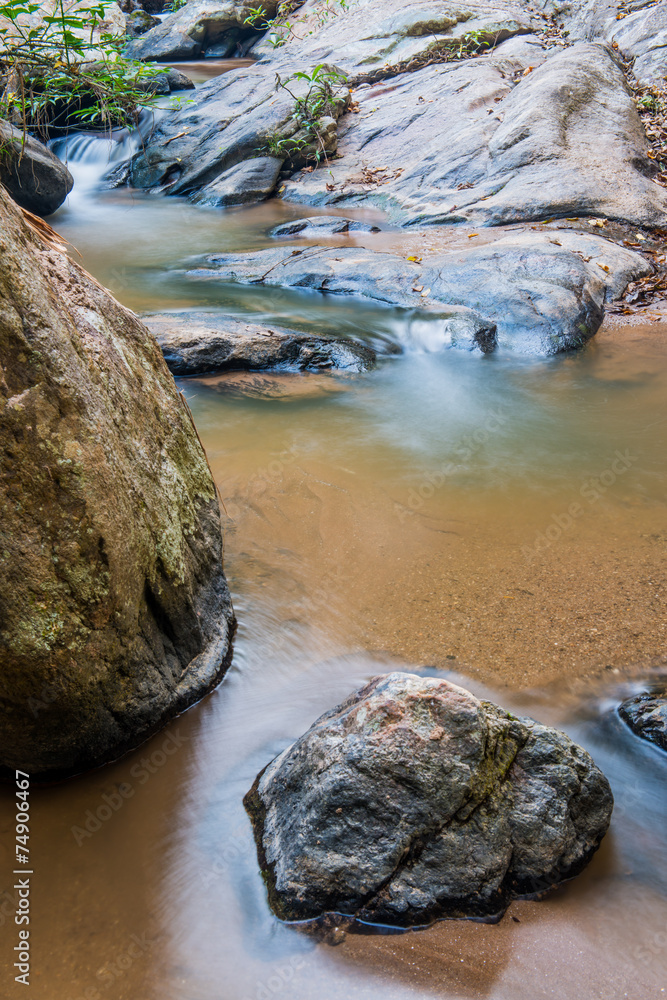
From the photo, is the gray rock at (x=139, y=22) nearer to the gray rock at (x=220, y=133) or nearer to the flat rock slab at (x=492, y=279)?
the gray rock at (x=220, y=133)

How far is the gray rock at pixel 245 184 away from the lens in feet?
42.5

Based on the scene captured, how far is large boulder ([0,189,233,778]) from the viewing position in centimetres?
203

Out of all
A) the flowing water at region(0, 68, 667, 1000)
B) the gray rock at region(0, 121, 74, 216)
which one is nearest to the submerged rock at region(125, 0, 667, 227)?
the gray rock at region(0, 121, 74, 216)

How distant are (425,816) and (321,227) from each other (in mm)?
10334

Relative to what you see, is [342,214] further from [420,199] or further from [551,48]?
[551,48]

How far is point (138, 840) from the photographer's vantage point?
7.14 feet

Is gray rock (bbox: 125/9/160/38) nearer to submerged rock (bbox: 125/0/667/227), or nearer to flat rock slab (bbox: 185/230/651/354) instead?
submerged rock (bbox: 125/0/667/227)

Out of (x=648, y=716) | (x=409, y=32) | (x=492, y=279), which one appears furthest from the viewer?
(x=409, y=32)

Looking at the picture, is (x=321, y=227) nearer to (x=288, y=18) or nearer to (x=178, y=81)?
(x=178, y=81)

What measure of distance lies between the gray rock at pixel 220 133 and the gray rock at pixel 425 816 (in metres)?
13.7

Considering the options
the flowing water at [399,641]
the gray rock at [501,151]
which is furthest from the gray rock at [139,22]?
the flowing water at [399,641]

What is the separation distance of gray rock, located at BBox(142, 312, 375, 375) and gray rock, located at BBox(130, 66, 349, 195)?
344 inches

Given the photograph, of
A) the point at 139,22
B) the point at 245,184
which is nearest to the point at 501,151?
the point at 245,184

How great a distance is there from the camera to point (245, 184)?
13.0m
